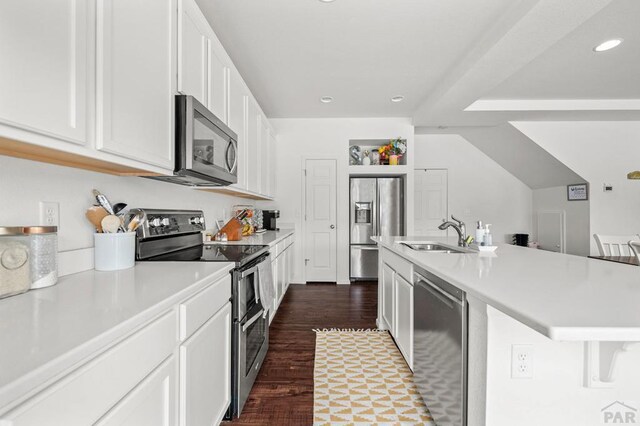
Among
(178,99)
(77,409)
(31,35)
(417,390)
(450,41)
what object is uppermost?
(450,41)

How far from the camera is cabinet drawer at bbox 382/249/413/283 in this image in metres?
2.01

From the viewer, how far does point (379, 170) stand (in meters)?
4.91

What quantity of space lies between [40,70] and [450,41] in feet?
9.32

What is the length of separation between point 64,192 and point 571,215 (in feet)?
21.5

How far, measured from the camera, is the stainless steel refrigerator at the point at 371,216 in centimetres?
500

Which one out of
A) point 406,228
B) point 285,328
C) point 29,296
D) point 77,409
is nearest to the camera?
point 77,409

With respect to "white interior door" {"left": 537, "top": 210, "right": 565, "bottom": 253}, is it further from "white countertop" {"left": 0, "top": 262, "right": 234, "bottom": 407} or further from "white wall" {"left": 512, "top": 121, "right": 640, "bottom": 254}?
"white countertop" {"left": 0, "top": 262, "right": 234, "bottom": 407}

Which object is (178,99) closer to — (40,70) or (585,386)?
(40,70)

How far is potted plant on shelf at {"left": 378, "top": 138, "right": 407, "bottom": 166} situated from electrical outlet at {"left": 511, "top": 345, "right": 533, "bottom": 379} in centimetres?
401

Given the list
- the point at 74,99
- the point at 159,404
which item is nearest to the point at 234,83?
the point at 74,99

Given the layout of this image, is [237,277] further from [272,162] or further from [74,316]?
[272,162]

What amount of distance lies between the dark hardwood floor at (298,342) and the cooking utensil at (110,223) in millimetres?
1165

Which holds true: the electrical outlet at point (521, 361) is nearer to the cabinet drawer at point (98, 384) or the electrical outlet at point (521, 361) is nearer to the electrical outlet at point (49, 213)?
the cabinet drawer at point (98, 384)

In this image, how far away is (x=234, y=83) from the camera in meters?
2.55
